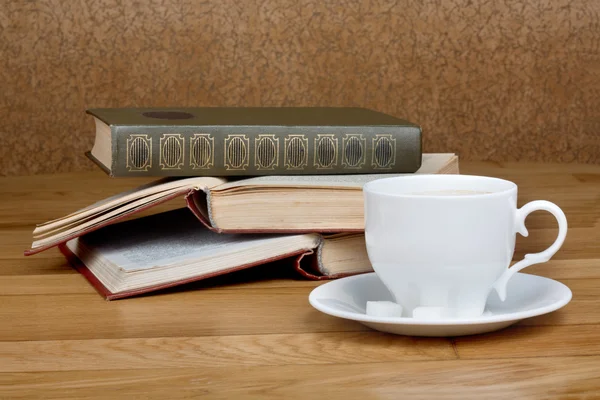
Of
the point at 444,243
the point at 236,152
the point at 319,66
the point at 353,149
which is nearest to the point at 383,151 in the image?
the point at 353,149

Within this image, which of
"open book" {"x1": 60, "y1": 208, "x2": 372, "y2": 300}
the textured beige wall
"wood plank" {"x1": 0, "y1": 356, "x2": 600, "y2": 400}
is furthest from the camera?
the textured beige wall

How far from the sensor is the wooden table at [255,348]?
454 mm

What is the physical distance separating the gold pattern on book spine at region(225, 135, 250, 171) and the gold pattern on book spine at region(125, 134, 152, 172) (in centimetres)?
6

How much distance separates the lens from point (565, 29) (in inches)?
58.6

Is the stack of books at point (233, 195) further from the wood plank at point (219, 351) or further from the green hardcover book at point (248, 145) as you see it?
the wood plank at point (219, 351)

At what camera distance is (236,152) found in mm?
716

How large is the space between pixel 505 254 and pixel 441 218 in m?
0.05

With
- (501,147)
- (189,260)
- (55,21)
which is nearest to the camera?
(189,260)

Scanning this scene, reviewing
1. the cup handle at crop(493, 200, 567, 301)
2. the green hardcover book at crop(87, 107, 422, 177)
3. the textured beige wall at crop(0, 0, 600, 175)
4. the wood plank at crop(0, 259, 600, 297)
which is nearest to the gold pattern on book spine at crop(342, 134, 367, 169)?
the green hardcover book at crop(87, 107, 422, 177)

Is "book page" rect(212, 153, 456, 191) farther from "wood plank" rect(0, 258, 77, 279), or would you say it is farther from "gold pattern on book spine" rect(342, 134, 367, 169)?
"wood plank" rect(0, 258, 77, 279)

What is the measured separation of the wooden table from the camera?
1.49 feet

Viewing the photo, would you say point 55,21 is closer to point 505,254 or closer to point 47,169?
point 47,169

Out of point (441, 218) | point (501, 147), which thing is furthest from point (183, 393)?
point (501, 147)

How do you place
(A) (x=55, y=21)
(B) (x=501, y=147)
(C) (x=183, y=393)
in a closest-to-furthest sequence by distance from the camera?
(C) (x=183, y=393) → (A) (x=55, y=21) → (B) (x=501, y=147)
